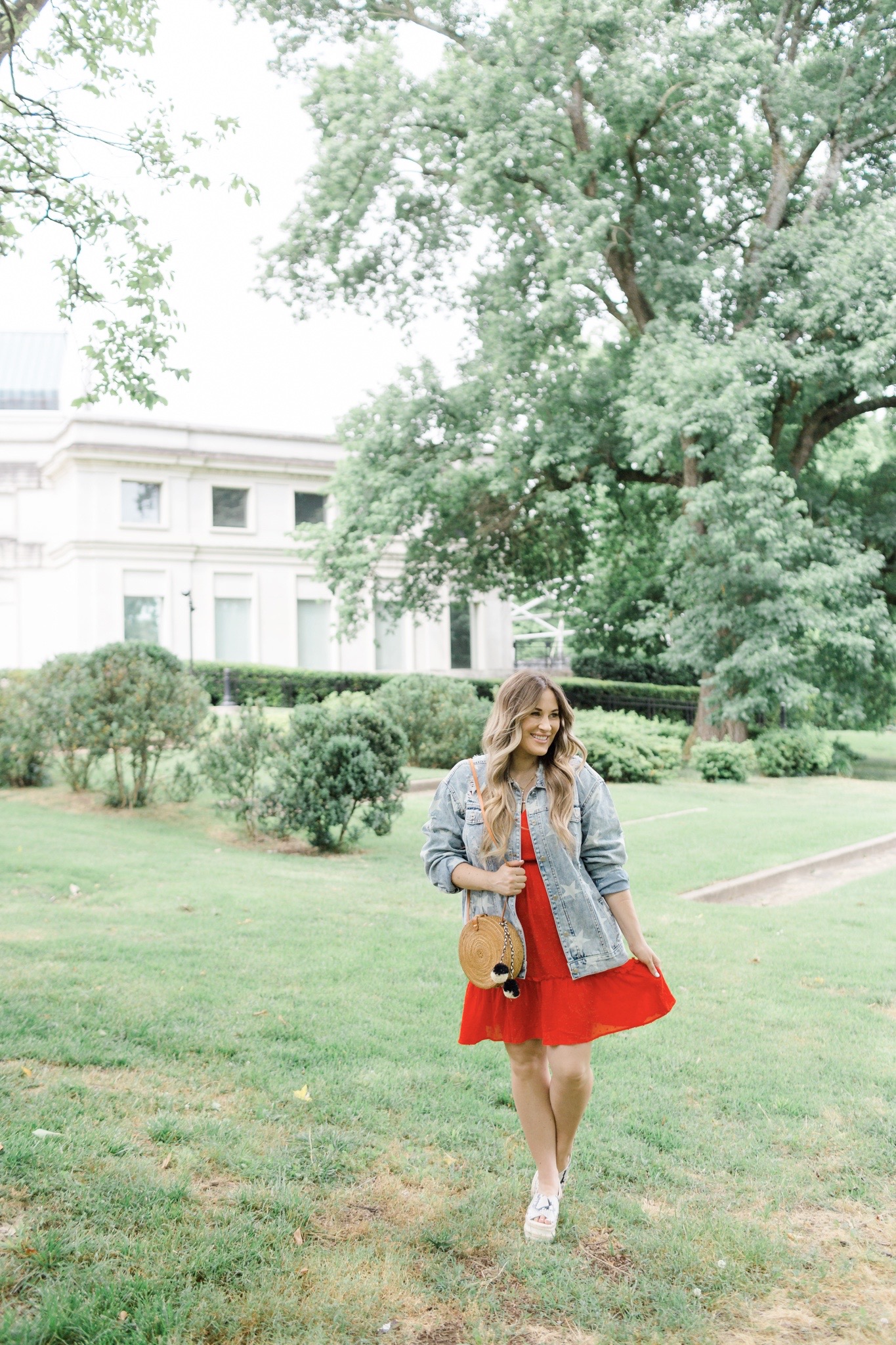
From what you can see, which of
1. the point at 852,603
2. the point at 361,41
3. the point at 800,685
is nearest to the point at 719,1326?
the point at 800,685

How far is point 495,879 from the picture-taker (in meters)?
3.57

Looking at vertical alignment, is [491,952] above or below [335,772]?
below

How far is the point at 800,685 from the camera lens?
19656 millimetres

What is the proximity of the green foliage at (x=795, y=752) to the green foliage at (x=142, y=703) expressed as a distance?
519 inches

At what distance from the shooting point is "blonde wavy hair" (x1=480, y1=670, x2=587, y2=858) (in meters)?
3.63

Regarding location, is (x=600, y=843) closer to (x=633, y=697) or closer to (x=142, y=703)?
(x=142, y=703)

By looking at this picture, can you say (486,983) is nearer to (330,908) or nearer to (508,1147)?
(508,1147)

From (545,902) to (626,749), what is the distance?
625 inches

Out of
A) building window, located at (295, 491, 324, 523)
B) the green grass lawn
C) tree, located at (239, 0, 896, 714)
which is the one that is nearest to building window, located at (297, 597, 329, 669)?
building window, located at (295, 491, 324, 523)

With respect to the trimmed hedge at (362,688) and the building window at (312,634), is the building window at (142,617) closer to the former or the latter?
the trimmed hedge at (362,688)

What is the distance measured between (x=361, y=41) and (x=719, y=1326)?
22349 mm

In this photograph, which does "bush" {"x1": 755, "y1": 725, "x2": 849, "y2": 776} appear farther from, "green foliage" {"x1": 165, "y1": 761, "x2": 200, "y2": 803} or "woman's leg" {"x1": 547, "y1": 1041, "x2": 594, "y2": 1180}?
"woman's leg" {"x1": 547, "y1": 1041, "x2": 594, "y2": 1180}

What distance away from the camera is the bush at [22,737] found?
13.1m

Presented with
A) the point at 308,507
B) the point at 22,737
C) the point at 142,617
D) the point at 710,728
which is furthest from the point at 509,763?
the point at 308,507
